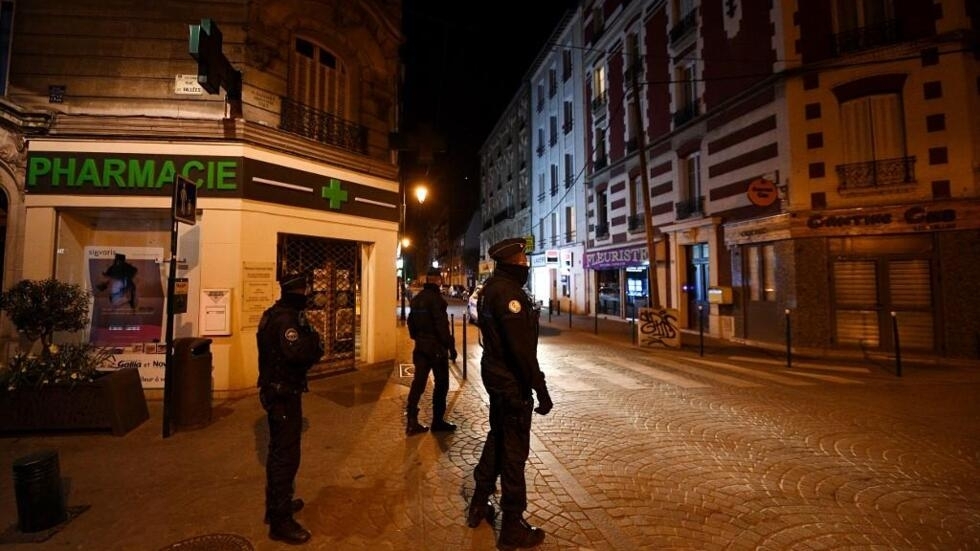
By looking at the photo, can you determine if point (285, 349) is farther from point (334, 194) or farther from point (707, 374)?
point (707, 374)

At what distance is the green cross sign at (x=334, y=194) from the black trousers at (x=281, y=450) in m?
5.49

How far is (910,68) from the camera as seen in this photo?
10891 millimetres

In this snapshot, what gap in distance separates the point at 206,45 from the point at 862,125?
46.3 ft

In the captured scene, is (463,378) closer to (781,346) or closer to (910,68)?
(781,346)

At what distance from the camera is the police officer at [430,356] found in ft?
17.8

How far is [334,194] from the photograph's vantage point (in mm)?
8359

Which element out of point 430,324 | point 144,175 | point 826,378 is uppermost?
point 144,175

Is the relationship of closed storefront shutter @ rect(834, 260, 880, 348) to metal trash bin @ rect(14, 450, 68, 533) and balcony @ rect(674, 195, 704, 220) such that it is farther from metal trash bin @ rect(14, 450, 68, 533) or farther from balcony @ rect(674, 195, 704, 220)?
metal trash bin @ rect(14, 450, 68, 533)

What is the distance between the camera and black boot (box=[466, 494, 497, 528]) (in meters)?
3.35

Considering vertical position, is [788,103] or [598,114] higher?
[598,114]

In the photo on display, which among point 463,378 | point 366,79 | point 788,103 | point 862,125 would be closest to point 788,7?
point 788,103

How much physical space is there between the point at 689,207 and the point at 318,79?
1272cm

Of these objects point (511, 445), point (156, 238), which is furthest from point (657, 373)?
point (156, 238)

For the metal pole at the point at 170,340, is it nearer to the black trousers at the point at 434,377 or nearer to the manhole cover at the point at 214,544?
the manhole cover at the point at 214,544
